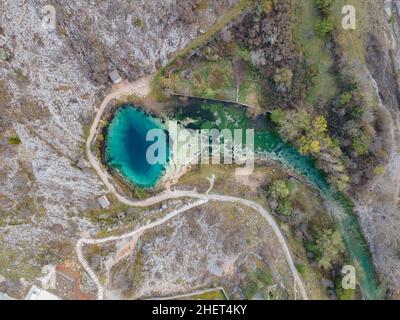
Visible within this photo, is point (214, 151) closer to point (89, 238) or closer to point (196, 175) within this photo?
point (196, 175)

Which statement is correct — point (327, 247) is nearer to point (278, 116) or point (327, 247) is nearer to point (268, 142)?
point (268, 142)

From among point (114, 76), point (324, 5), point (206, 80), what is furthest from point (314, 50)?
point (114, 76)

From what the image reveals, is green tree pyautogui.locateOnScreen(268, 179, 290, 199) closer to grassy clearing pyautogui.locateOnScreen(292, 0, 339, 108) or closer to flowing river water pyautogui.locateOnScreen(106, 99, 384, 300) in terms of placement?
flowing river water pyautogui.locateOnScreen(106, 99, 384, 300)

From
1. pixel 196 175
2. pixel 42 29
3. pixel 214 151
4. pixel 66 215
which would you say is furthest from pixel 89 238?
pixel 42 29

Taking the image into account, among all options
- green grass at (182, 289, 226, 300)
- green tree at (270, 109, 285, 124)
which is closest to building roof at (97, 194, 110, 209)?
green grass at (182, 289, 226, 300)

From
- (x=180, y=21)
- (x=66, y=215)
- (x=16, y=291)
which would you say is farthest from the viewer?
(x=180, y=21)

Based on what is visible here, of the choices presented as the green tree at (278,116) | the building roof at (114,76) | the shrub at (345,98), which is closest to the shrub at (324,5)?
the shrub at (345,98)
